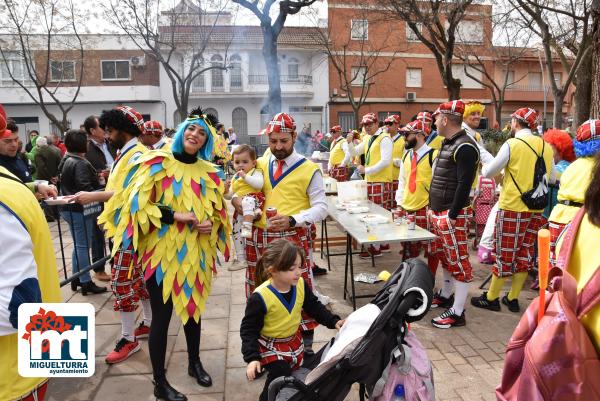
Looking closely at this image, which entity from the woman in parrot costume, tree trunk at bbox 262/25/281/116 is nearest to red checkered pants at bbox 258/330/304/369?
the woman in parrot costume

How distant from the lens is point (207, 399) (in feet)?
10.5

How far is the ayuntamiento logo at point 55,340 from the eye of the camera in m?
1.64

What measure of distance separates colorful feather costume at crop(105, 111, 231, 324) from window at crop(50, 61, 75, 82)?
95.8ft

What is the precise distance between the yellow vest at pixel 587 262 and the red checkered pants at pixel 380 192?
19.1ft

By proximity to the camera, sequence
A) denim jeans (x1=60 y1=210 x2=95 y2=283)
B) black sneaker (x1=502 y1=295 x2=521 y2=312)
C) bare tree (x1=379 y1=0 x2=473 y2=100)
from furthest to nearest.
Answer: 1. bare tree (x1=379 y1=0 x2=473 y2=100)
2. denim jeans (x1=60 y1=210 x2=95 y2=283)
3. black sneaker (x1=502 y1=295 x2=521 y2=312)

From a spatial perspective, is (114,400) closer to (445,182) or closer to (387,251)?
(445,182)

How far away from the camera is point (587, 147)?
3555mm

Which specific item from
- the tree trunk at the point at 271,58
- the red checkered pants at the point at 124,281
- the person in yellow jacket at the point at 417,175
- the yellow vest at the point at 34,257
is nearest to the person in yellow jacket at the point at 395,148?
the person in yellow jacket at the point at 417,175

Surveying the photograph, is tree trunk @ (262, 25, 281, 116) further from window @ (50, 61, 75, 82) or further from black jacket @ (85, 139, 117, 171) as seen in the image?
window @ (50, 61, 75, 82)

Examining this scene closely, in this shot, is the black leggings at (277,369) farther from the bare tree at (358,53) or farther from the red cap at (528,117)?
the bare tree at (358,53)

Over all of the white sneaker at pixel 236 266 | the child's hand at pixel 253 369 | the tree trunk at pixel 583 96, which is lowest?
the white sneaker at pixel 236 266

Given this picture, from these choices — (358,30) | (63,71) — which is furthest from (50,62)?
(358,30)

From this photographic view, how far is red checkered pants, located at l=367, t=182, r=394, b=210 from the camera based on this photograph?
7.24 m

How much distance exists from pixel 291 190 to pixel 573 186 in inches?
89.3
